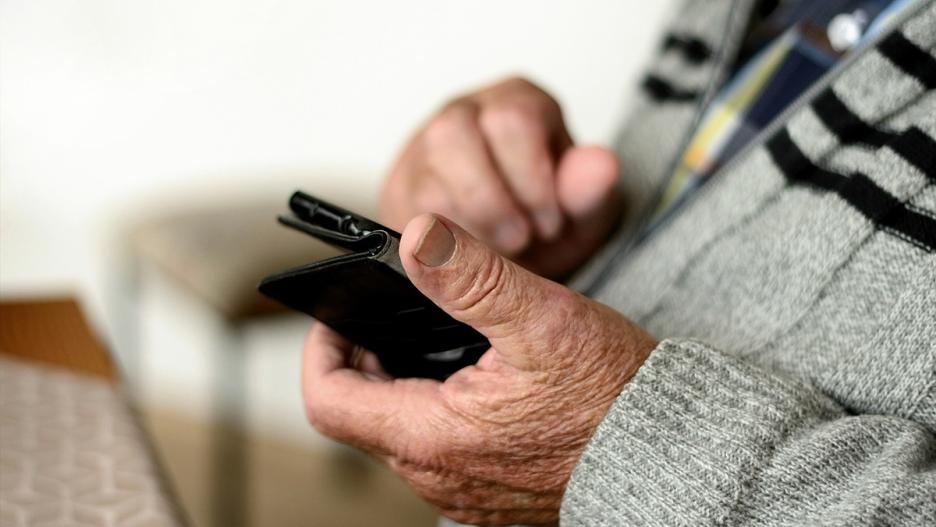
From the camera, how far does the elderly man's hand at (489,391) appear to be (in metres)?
0.40

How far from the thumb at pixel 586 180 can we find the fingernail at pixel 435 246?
12.3 inches

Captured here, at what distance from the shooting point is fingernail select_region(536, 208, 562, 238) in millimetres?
707

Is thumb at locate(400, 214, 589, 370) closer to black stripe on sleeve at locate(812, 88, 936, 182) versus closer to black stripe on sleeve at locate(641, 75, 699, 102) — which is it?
black stripe on sleeve at locate(812, 88, 936, 182)

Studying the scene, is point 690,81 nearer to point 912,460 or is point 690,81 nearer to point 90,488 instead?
point 912,460

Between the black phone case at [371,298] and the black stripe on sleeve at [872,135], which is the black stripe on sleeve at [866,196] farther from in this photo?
the black phone case at [371,298]

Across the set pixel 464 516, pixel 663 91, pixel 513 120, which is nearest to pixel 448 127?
pixel 513 120

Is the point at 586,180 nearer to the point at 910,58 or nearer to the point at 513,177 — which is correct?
the point at 513,177

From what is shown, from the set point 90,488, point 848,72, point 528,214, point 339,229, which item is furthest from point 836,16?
point 90,488

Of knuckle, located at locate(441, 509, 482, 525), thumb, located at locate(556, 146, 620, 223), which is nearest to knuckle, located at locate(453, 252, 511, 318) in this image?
knuckle, located at locate(441, 509, 482, 525)

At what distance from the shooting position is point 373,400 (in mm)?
512

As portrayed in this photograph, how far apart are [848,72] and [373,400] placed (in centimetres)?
36

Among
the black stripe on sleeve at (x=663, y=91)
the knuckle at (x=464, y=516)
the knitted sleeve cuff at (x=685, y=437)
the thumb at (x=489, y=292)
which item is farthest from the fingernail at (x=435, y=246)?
the black stripe on sleeve at (x=663, y=91)

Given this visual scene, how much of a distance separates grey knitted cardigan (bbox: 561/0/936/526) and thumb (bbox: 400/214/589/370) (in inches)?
2.0

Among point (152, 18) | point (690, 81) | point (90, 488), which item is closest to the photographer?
point (90, 488)
